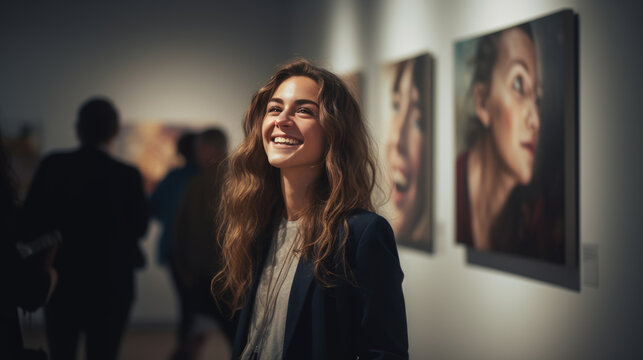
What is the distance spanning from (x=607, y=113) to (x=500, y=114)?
2.22ft

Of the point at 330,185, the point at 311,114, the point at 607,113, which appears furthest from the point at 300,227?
the point at 607,113

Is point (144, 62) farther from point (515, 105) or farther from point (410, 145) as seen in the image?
point (515, 105)

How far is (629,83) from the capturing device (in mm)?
2355

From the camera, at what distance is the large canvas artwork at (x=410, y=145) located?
3.85m

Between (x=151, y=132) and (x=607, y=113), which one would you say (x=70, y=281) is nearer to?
(x=607, y=113)

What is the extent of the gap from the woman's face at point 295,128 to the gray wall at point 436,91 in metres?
1.28

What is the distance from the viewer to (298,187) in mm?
1904

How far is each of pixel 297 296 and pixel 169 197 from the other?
3795mm

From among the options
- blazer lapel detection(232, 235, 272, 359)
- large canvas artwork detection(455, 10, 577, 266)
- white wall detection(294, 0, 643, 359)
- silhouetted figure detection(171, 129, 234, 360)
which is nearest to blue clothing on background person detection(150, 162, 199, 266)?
silhouetted figure detection(171, 129, 234, 360)

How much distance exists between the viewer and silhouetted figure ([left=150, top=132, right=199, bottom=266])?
5.22 meters

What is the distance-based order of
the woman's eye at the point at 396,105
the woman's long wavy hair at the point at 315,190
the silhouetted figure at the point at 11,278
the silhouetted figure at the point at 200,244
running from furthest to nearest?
the woman's eye at the point at 396,105, the silhouetted figure at the point at 200,244, the silhouetted figure at the point at 11,278, the woman's long wavy hair at the point at 315,190

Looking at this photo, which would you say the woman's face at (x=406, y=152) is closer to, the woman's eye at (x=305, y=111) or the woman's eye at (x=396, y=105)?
the woman's eye at (x=396, y=105)

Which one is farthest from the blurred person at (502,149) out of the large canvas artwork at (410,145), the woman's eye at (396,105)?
the woman's eye at (396,105)

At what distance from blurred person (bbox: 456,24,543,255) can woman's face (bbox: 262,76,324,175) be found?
4.52 feet
